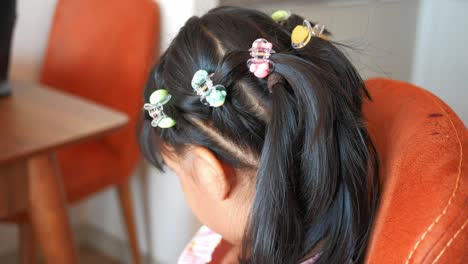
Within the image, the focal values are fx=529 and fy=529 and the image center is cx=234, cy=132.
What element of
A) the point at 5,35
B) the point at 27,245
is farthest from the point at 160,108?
the point at 27,245

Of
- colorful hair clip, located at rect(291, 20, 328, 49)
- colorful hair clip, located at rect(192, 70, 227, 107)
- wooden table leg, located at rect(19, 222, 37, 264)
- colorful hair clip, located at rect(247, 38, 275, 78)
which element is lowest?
wooden table leg, located at rect(19, 222, 37, 264)

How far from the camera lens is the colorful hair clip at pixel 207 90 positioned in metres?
0.60

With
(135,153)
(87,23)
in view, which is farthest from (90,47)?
(135,153)

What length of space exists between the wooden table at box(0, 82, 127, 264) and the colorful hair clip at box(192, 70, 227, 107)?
39cm

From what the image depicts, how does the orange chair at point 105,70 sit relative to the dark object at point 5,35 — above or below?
below

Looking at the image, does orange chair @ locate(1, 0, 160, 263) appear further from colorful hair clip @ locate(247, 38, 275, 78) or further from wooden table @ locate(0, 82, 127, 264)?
colorful hair clip @ locate(247, 38, 275, 78)

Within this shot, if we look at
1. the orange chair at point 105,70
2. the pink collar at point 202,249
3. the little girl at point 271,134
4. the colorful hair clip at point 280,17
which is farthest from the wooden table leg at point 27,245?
the colorful hair clip at point 280,17

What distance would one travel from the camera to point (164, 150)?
2.44 feet

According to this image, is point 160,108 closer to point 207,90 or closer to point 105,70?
point 207,90

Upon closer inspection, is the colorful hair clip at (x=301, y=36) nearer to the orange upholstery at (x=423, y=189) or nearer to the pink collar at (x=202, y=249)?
the orange upholstery at (x=423, y=189)

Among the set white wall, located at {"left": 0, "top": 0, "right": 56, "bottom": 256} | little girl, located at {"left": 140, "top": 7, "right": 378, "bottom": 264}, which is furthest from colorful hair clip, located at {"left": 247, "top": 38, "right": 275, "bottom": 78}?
white wall, located at {"left": 0, "top": 0, "right": 56, "bottom": 256}

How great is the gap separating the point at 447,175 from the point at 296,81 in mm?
176

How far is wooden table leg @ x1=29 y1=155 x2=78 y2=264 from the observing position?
98 centimetres

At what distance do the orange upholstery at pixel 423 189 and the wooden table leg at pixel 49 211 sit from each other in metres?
0.62
